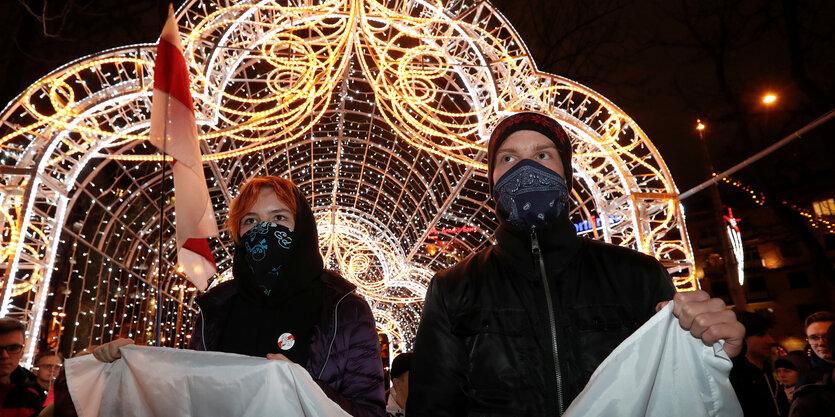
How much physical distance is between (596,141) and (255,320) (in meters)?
6.95

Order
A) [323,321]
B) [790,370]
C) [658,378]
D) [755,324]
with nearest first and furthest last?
[658,378]
[323,321]
[755,324]
[790,370]

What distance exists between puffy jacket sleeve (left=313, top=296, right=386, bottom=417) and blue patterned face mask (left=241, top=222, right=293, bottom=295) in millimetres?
500

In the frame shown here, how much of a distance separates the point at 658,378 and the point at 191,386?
2.17 meters

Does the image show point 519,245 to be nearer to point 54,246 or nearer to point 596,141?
point 596,141

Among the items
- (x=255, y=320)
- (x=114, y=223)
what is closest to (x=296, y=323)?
(x=255, y=320)

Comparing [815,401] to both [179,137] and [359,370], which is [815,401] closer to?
[359,370]

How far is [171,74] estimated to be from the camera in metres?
5.05

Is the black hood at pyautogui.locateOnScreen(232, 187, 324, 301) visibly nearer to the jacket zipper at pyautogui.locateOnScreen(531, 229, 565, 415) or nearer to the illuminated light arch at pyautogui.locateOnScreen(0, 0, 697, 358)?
the jacket zipper at pyautogui.locateOnScreen(531, 229, 565, 415)

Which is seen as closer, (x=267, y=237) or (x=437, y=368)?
(x=437, y=368)

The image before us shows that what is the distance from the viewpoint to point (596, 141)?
8930 mm

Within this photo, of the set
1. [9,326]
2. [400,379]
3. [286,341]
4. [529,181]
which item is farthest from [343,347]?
[9,326]

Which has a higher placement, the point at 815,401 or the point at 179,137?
the point at 179,137

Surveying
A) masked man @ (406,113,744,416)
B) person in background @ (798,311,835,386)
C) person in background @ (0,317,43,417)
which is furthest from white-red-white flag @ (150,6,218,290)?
person in background @ (798,311,835,386)

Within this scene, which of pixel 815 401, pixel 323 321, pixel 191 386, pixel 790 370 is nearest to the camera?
pixel 191 386
